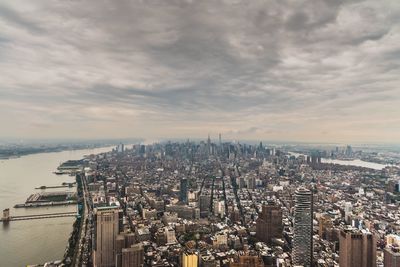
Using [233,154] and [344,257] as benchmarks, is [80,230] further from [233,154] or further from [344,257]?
[233,154]

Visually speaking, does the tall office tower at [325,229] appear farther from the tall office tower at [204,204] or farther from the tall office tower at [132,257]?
the tall office tower at [132,257]

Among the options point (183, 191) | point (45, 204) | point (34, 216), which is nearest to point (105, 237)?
point (34, 216)

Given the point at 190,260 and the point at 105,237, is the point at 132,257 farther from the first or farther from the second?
the point at 190,260

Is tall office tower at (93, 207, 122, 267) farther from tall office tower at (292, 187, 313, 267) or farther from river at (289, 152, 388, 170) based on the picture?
river at (289, 152, 388, 170)

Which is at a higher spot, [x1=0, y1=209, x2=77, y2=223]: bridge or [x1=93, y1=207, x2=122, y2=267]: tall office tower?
[x1=93, y1=207, x2=122, y2=267]: tall office tower

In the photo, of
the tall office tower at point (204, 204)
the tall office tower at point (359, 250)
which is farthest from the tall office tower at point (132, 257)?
the tall office tower at point (204, 204)

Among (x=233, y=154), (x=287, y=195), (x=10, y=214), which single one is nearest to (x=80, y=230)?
(x=10, y=214)

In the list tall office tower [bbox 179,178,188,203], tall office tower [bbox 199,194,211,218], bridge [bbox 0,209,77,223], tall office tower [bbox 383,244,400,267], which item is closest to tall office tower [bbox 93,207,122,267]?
bridge [bbox 0,209,77,223]
